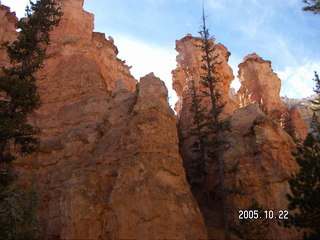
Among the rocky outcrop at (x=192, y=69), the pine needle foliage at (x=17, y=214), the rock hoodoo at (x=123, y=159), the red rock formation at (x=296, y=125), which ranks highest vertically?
the rocky outcrop at (x=192, y=69)

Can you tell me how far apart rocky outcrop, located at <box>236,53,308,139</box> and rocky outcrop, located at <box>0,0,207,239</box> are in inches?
1305

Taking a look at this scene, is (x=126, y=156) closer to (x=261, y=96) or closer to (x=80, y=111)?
(x=80, y=111)

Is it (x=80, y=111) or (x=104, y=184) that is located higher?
(x=80, y=111)

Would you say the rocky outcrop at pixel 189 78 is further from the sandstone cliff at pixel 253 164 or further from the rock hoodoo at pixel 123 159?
the rock hoodoo at pixel 123 159

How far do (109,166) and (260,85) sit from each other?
42896 millimetres

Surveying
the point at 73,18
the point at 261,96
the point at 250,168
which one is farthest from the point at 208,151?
the point at 261,96

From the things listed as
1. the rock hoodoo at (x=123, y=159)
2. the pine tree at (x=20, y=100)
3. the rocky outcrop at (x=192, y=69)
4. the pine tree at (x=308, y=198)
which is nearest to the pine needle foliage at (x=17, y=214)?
the pine tree at (x=20, y=100)

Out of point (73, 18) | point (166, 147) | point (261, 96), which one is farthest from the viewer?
point (261, 96)

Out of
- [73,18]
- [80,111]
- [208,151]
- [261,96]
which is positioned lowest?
[208,151]

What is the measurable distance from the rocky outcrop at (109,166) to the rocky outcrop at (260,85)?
33.1 metres

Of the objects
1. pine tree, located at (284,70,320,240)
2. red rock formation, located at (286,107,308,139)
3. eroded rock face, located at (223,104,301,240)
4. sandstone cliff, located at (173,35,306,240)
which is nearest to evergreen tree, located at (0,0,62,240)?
pine tree, located at (284,70,320,240)

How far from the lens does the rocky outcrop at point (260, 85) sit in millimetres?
51656

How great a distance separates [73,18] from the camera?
3847cm

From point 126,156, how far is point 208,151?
437 inches
